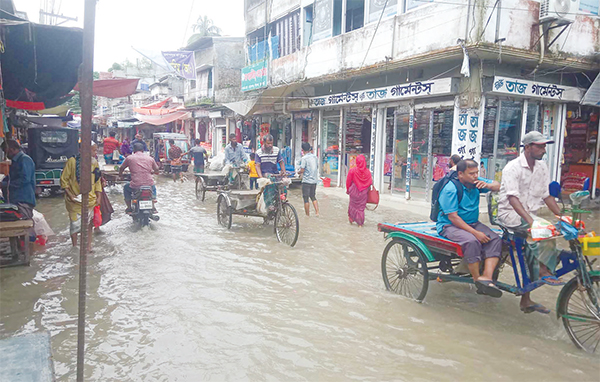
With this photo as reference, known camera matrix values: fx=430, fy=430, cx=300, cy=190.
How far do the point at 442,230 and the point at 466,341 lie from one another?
→ 3.66 feet

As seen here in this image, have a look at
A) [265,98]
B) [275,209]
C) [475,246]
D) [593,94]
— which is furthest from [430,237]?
[265,98]

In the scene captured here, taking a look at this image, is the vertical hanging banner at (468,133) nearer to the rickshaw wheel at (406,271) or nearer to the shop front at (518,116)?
the shop front at (518,116)

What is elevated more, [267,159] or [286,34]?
[286,34]

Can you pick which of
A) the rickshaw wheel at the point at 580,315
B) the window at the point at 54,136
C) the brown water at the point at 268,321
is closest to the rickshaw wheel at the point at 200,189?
the window at the point at 54,136

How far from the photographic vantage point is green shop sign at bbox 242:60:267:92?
1930cm

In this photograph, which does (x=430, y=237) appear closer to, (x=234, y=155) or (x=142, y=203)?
(x=142, y=203)

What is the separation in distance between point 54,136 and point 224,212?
25.3 feet

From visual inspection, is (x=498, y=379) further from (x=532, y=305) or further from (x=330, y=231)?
(x=330, y=231)

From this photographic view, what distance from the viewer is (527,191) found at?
4.22m

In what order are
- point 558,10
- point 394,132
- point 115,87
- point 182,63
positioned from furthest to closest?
point 182,63 → point 394,132 → point 558,10 → point 115,87

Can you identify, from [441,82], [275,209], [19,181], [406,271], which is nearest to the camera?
[406,271]

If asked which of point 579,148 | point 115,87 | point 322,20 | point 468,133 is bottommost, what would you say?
point 579,148

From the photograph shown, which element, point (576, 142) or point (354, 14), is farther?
point (354, 14)

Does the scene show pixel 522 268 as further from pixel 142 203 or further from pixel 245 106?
pixel 245 106
